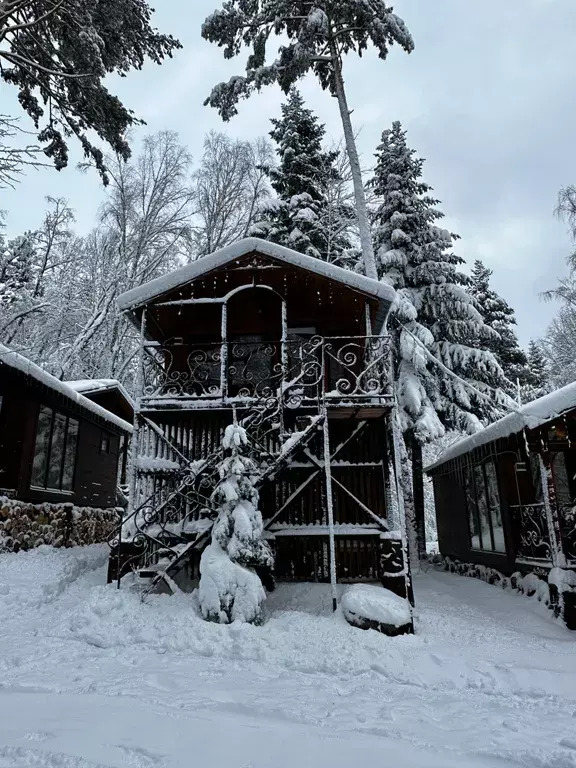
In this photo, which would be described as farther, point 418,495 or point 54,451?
point 418,495

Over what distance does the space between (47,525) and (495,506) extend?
10349 millimetres

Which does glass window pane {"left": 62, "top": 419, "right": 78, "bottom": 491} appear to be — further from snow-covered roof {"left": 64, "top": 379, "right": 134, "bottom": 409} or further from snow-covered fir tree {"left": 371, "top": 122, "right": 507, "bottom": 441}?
snow-covered fir tree {"left": 371, "top": 122, "right": 507, "bottom": 441}

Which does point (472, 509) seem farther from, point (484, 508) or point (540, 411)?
point (540, 411)

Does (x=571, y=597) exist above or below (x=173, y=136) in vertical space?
below

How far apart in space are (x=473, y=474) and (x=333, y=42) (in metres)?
13.7

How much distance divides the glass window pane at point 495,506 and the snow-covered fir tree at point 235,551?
20.8ft

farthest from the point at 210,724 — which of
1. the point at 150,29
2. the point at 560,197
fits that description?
the point at 560,197

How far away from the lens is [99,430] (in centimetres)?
1591

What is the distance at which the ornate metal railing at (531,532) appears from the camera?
916 centimetres

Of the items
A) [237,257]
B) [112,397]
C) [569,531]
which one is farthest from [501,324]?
[112,397]

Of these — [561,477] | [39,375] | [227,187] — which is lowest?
[561,477]

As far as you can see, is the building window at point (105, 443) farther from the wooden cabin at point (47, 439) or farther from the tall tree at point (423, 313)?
the tall tree at point (423, 313)

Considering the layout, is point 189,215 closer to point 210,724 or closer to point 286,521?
point 286,521

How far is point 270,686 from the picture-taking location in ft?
16.0
